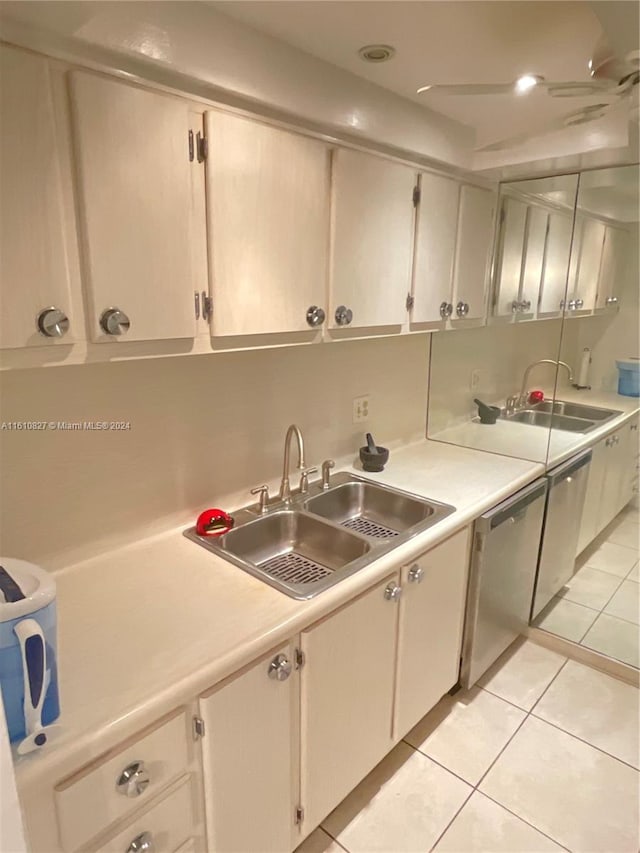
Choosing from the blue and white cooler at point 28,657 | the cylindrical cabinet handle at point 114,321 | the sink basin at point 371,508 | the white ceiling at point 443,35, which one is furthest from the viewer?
the sink basin at point 371,508

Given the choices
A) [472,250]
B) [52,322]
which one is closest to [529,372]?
[472,250]

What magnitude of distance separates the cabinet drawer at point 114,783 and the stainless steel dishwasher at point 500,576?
125 centimetres

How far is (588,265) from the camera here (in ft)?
8.83

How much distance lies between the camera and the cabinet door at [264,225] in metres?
1.24

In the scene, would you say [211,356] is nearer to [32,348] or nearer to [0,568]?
[32,348]

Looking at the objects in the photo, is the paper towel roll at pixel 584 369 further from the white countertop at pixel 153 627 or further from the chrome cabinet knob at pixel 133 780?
the chrome cabinet knob at pixel 133 780

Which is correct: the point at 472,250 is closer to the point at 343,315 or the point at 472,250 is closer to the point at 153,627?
the point at 343,315

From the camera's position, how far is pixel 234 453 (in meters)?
1.81

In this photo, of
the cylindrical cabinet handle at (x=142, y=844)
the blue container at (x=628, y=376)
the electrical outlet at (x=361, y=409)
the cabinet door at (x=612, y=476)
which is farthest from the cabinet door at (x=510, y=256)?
the cylindrical cabinet handle at (x=142, y=844)

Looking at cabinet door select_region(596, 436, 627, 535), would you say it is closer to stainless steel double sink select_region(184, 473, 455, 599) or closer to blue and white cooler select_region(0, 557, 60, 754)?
stainless steel double sink select_region(184, 473, 455, 599)

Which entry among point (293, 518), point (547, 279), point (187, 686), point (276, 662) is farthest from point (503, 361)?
point (187, 686)

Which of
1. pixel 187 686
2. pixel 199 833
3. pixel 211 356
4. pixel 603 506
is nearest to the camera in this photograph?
pixel 187 686

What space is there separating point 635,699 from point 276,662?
182 centimetres

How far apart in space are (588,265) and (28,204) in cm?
264
